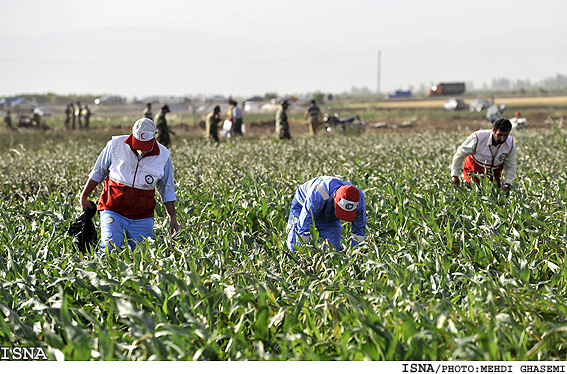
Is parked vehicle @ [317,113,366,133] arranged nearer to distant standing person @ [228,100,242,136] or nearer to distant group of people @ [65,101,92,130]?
distant standing person @ [228,100,242,136]

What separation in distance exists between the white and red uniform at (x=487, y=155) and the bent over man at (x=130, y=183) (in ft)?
14.7

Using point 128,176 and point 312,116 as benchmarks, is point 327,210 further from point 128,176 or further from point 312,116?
point 312,116

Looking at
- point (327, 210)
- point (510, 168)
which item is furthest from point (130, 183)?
point (510, 168)

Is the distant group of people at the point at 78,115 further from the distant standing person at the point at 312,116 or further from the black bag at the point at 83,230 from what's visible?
the black bag at the point at 83,230

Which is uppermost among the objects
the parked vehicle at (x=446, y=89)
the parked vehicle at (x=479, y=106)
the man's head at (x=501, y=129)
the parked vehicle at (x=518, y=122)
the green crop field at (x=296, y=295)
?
the parked vehicle at (x=446, y=89)

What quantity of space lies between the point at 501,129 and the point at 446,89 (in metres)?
86.0

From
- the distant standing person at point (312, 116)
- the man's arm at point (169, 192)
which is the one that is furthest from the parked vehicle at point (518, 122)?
the man's arm at point (169, 192)

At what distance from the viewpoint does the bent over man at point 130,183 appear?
593 centimetres

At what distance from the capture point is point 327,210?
235 inches

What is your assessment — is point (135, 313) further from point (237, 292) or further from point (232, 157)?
point (232, 157)

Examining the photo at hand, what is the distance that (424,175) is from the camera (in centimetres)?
1028

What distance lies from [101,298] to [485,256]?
3209 millimetres

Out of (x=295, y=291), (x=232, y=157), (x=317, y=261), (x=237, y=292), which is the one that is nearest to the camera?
(x=237, y=292)

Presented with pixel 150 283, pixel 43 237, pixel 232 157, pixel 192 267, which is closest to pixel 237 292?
pixel 192 267
